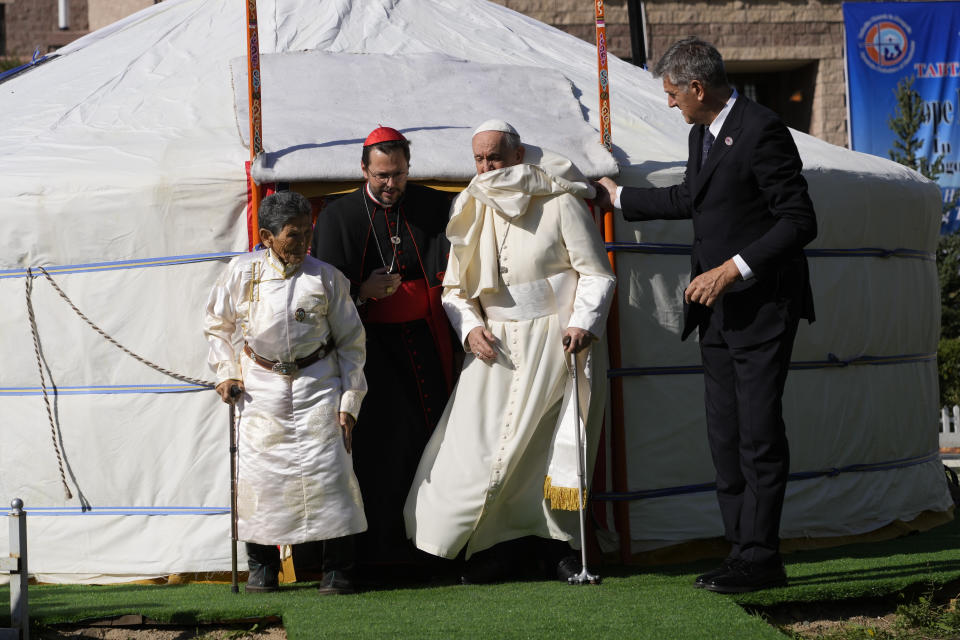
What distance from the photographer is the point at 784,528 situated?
4590 mm

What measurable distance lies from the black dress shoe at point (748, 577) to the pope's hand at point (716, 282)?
0.75m

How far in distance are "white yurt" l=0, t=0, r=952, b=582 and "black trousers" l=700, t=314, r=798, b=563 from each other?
0.84 m

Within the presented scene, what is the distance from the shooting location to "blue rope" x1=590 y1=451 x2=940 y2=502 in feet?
14.3

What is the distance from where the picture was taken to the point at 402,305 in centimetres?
403

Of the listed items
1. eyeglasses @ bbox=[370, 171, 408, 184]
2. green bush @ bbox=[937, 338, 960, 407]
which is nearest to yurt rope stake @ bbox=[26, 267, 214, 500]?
eyeglasses @ bbox=[370, 171, 408, 184]

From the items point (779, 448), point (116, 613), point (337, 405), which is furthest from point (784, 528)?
point (116, 613)

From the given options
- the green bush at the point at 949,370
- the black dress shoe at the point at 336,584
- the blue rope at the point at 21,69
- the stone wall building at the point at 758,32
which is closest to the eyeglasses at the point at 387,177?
the black dress shoe at the point at 336,584

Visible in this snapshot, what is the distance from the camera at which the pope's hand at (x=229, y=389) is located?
12.1ft

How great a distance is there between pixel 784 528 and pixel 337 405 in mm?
1868

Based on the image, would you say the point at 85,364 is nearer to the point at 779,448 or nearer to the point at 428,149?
the point at 428,149

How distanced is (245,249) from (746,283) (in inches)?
68.8

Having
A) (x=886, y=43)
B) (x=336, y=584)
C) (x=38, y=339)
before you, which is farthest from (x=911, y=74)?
(x=336, y=584)

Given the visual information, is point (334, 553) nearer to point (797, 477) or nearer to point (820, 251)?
point (797, 477)

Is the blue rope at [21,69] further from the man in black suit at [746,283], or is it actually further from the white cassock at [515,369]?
the man in black suit at [746,283]
